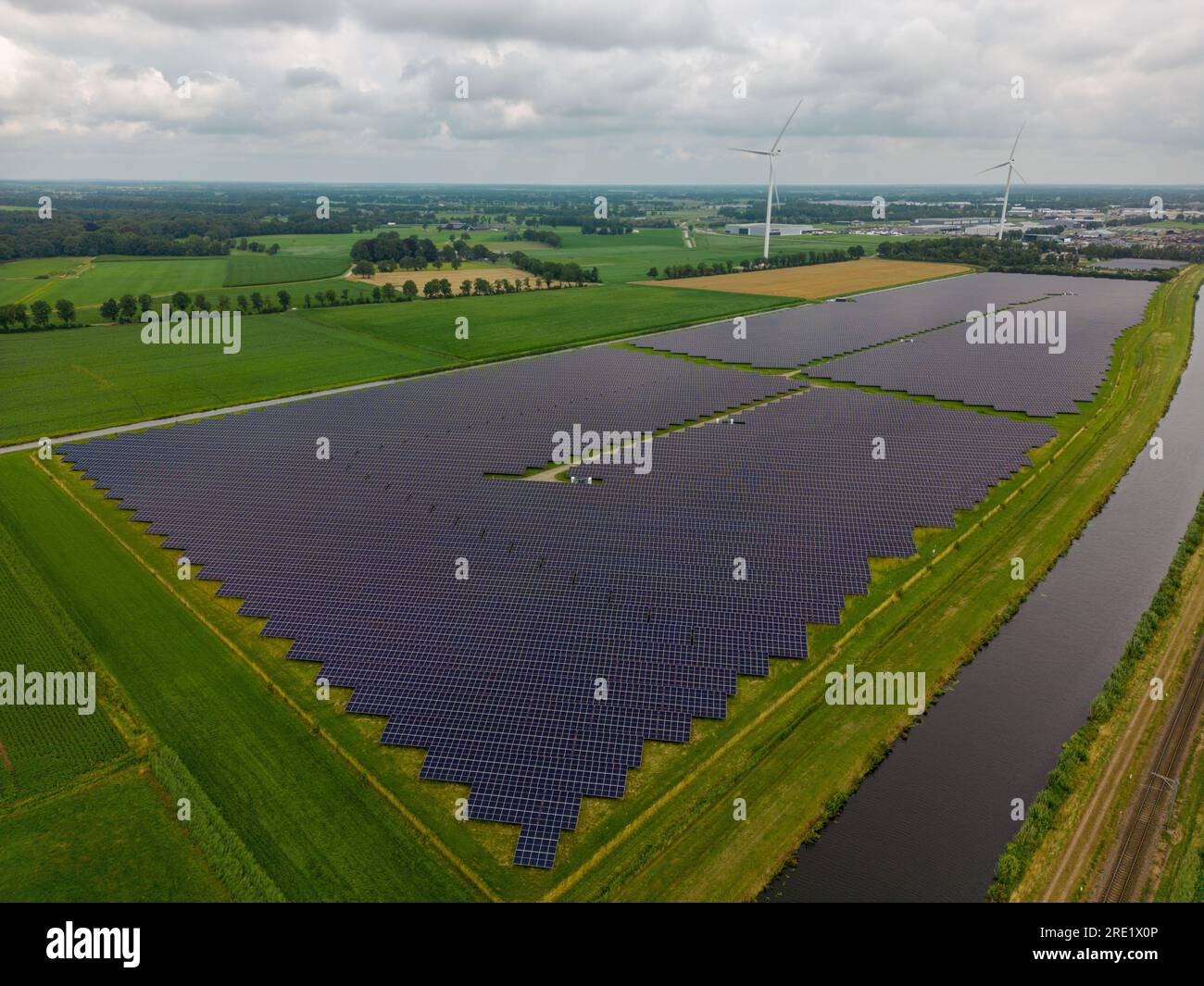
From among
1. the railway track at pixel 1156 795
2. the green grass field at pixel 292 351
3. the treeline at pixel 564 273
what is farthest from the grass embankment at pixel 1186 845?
the treeline at pixel 564 273

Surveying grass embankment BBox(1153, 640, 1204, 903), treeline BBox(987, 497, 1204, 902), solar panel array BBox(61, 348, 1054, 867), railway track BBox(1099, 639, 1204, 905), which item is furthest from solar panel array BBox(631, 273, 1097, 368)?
grass embankment BBox(1153, 640, 1204, 903)

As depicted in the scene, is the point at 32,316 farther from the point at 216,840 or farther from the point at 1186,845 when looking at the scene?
the point at 1186,845

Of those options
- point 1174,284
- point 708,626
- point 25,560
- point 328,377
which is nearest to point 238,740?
point 708,626

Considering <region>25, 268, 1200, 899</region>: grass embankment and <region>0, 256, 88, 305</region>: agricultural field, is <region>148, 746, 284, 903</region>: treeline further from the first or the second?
<region>0, 256, 88, 305</region>: agricultural field

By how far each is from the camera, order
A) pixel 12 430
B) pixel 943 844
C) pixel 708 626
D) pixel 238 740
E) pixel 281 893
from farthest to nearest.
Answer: pixel 12 430
pixel 708 626
pixel 238 740
pixel 943 844
pixel 281 893

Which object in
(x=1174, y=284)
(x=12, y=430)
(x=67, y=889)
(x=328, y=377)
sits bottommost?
(x=67, y=889)

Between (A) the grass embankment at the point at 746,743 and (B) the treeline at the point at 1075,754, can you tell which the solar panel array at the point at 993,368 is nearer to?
(A) the grass embankment at the point at 746,743
